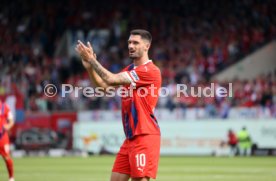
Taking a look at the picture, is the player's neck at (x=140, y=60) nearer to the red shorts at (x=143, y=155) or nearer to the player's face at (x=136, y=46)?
the player's face at (x=136, y=46)

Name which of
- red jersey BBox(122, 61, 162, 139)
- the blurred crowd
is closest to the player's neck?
red jersey BBox(122, 61, 162, 139)

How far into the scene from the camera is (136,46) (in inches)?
372

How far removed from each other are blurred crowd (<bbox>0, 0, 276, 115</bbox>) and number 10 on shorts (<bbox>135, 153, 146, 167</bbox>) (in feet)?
77.2

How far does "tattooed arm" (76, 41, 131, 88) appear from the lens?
29.2 feet

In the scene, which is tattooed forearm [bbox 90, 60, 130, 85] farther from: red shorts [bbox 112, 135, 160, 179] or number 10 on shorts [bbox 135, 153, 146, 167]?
number 10 on shorts [bbox 135, 153, 146, 167]

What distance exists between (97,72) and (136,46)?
706mm

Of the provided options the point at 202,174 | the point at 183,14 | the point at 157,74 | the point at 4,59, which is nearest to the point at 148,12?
the point at 183,14

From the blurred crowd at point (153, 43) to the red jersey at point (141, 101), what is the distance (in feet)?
76.9

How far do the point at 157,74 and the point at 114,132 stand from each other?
2450 centimetres

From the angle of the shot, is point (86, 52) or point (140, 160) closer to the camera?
point (86, 52)

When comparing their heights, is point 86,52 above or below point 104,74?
above

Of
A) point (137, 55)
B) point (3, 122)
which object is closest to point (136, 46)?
point (137, 55)

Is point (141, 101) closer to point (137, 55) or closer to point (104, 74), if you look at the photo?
point (137, 55)

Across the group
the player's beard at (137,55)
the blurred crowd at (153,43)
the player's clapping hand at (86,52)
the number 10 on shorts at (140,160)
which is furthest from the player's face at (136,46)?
the blurred crowd at (153,43)
